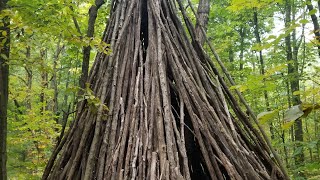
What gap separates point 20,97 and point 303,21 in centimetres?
1086

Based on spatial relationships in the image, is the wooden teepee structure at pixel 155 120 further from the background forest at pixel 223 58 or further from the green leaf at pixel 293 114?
the green leaf at pixel 293 114

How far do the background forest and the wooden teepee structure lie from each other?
35 centimetres

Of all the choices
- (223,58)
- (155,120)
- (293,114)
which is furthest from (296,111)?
(223,58)

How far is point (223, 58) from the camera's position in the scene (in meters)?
12.0

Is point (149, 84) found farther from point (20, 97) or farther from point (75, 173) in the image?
point (20, 97)

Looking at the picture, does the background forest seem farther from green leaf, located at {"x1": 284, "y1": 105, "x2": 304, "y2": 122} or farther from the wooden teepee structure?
the wooden teepee structure

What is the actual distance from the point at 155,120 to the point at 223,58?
9234 mm

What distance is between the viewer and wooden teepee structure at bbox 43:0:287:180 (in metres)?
3.03

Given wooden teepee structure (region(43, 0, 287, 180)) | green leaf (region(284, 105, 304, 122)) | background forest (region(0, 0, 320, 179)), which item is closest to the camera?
green leaf (region(284, 105, 304, 122))

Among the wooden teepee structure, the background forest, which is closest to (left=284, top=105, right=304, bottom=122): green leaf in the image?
the background forest

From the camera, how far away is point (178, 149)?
3199 mm

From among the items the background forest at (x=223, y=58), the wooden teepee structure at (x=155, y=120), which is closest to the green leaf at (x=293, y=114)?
the background forest at (x=223, y=58)

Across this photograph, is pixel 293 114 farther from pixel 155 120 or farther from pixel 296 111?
pixel 155 120

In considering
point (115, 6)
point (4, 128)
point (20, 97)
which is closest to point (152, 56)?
point (115, 6)
